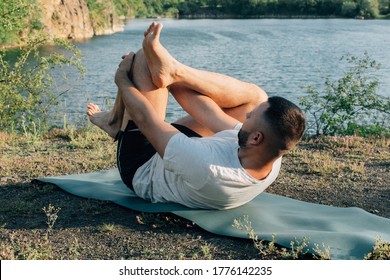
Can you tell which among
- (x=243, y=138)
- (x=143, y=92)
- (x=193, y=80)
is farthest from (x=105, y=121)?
(x=243, y=138)

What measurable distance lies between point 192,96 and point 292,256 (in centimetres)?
123

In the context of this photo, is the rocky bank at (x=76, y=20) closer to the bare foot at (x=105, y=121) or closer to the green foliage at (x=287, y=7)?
the green foliage at (x=287, y=7)

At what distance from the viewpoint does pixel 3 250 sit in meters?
2.89

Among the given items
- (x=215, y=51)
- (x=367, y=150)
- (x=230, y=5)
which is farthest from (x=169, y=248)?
(x=230, y=5)

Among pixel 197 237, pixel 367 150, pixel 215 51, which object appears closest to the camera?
pixel 197 237

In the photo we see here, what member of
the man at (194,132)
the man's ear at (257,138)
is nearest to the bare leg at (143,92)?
the man at (194,132)

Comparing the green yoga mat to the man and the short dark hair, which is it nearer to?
the man

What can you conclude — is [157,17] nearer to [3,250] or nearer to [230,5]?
[230,5]

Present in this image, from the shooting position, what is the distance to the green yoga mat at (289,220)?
2889 mm

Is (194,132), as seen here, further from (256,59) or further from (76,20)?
(76,20)

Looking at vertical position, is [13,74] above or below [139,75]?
below

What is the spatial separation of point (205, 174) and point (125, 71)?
3.12 ft

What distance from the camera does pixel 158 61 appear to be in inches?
127
